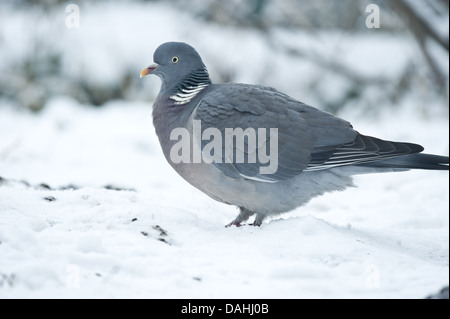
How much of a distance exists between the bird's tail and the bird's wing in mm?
210

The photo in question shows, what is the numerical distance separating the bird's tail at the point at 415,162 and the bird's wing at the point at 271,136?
210mm

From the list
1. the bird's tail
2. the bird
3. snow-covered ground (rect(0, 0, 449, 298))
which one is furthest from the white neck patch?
the bird's tail

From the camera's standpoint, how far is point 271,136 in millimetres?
3203

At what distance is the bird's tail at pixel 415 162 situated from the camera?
9.29 ft

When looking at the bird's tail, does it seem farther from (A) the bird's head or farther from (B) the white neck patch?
(A) the bird's head

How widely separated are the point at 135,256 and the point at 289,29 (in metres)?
7.67

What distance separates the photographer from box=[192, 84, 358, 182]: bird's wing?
3172 mm

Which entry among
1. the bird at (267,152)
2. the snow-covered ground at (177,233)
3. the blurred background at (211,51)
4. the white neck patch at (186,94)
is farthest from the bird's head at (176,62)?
the blurred background at (211,51)

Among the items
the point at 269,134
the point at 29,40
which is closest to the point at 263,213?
the point at 269,134

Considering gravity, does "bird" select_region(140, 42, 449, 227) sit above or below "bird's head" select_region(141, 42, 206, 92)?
below

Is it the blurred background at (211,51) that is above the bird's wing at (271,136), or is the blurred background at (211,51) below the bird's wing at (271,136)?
above

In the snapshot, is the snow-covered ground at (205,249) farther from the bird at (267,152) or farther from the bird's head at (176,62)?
the bird's head at (176,62)

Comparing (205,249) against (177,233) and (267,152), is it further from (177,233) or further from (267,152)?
(267,152)

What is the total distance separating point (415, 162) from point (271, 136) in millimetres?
747
